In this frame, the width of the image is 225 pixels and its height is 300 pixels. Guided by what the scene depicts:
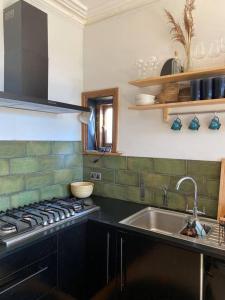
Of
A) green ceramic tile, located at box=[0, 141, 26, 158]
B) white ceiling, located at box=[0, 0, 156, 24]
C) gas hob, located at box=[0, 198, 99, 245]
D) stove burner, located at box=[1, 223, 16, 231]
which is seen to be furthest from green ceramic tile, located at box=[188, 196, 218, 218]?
white ceiling, located at box=[0, 0, 156, 24]

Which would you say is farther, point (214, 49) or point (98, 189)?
point (98, 189)

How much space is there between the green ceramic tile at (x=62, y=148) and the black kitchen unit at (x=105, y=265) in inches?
28.3

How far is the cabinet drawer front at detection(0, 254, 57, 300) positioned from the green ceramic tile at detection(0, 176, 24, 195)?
65 cm

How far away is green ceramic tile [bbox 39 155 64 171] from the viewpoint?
79.7 inches

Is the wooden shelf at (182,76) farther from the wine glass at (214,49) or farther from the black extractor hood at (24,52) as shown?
the black extractor hood at (24,52)

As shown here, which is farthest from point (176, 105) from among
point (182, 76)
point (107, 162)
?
point (107, 162)

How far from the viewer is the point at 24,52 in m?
1.63

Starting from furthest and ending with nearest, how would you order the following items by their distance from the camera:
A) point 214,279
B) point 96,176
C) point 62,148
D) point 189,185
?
point 96,176, point 62,148, point 189,185, point 214,279

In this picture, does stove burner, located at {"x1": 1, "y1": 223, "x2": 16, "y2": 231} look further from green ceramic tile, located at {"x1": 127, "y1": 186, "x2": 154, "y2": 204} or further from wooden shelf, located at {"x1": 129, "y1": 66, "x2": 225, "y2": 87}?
wooden shelf, located at {"x1": 129, "y1": 66, "x2": 225, "y2": 87}

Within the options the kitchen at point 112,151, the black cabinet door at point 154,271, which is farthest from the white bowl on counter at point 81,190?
the black cabinet door at point 154,271

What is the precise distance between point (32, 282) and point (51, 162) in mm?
1015

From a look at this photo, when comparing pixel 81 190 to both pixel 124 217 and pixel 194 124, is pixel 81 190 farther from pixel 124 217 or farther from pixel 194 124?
pixel 194 124

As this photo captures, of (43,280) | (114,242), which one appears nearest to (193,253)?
(114,242)

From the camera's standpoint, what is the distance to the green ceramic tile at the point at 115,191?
2131 mm
